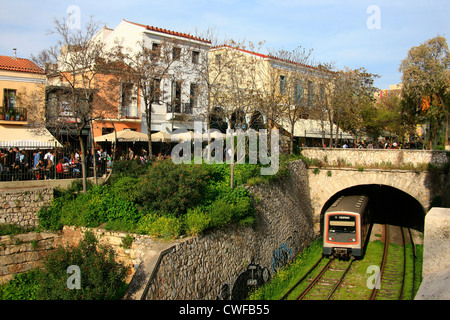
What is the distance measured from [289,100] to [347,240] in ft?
38.4

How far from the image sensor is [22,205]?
14602 millimetres

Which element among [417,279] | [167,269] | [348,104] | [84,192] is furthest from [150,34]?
[417,279]

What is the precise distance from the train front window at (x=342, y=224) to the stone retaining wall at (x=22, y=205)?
14.9 metres

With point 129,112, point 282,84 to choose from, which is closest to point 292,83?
point 282,84

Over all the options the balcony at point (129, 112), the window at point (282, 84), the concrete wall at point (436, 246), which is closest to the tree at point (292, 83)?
the window at point (282, 84)

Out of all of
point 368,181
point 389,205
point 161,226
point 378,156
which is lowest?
point 389,205

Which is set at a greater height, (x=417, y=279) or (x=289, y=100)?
(x=289, y=100)

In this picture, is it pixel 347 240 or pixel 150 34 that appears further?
pixel 150 34

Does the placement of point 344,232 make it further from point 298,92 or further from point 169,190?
point 298,92

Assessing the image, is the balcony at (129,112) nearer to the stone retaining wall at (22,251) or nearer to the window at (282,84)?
the window at (282,84)

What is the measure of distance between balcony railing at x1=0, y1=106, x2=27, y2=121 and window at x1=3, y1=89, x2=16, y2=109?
19.2 inches

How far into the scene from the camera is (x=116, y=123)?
26.9 metres

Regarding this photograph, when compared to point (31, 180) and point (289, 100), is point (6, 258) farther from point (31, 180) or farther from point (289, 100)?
point (289, 100)

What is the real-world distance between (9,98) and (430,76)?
93.9 feet
